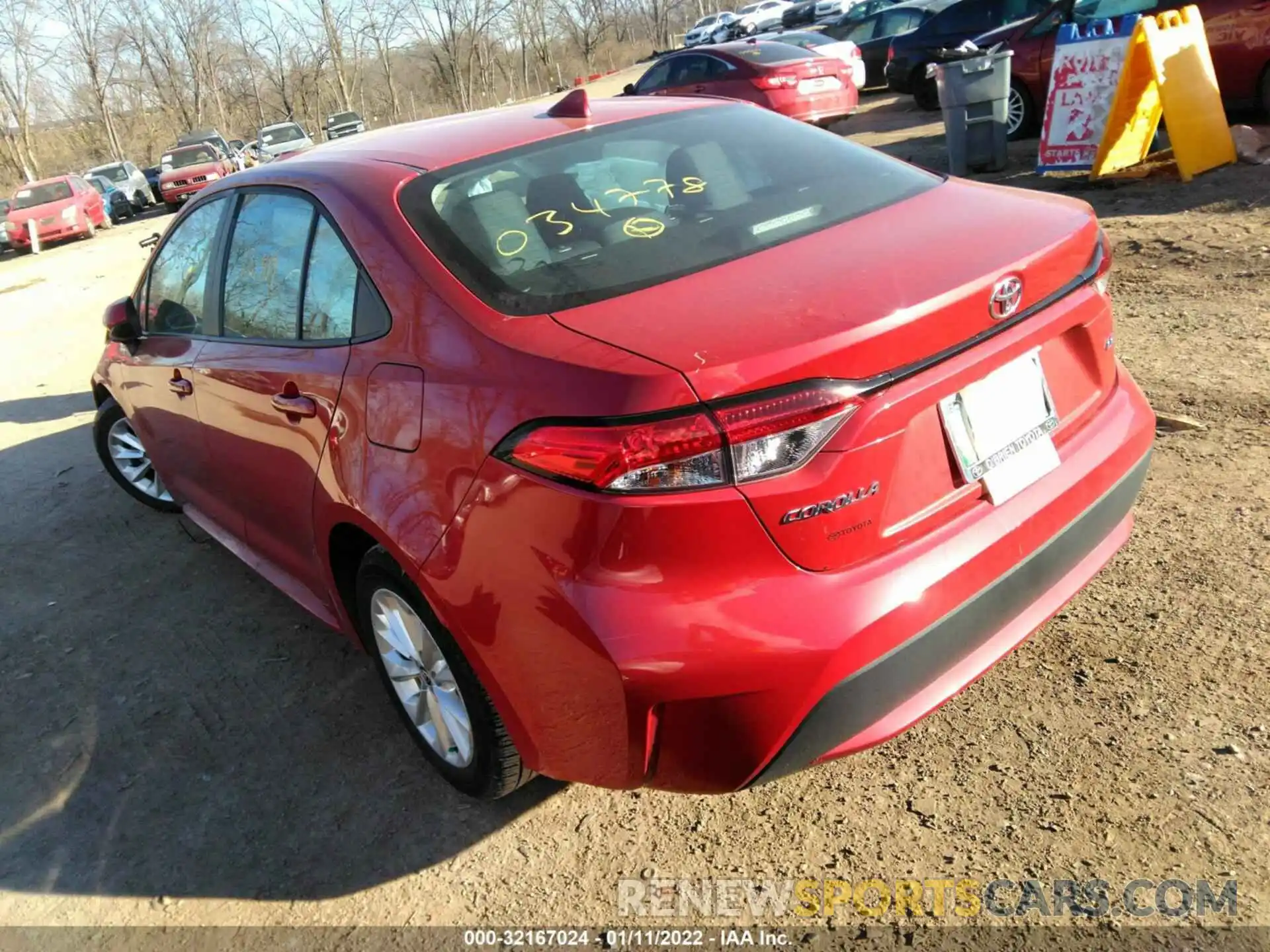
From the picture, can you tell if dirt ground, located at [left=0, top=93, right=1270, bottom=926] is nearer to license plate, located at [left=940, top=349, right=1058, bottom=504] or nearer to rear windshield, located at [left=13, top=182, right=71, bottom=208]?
license plate, located at [left=940, top=349, right=1058, bottom=504]

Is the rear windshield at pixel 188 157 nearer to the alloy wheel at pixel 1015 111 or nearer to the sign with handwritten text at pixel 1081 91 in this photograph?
the alloy wheel at pixel 1015 111

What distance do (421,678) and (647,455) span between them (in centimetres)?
127

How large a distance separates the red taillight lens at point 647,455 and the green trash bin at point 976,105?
843 centimetres

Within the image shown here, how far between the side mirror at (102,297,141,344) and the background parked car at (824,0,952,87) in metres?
17.9

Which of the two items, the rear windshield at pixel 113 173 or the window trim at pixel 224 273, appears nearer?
the window trim at pixel 224 273

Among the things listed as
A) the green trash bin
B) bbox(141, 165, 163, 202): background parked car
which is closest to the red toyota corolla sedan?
the green trash bin

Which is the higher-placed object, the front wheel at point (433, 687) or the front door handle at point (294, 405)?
the front door handle at point (294, 405)

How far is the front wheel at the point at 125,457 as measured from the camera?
17.4ft

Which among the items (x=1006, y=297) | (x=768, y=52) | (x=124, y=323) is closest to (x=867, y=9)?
(x=768, y=52)

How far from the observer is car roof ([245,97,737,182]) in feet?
9.21

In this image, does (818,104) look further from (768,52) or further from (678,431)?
(678,431)

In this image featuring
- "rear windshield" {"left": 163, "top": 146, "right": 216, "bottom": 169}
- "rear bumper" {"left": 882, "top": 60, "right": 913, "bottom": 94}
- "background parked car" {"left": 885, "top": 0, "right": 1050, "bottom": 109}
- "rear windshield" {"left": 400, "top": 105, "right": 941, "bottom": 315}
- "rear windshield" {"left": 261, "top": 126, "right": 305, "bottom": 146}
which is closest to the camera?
"rear windshield" {"left": 400, "top": 105, "right": 941, "bottom": 315}

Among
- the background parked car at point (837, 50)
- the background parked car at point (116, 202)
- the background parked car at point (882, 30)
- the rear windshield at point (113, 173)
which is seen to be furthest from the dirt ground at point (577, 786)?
the rear windshield at point (113, 173)

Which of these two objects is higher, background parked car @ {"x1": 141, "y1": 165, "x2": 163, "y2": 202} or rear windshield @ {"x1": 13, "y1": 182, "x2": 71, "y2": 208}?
rear windshield @ {"x1": 13, "y1": 182, "x2": 71, "y2": 208}
